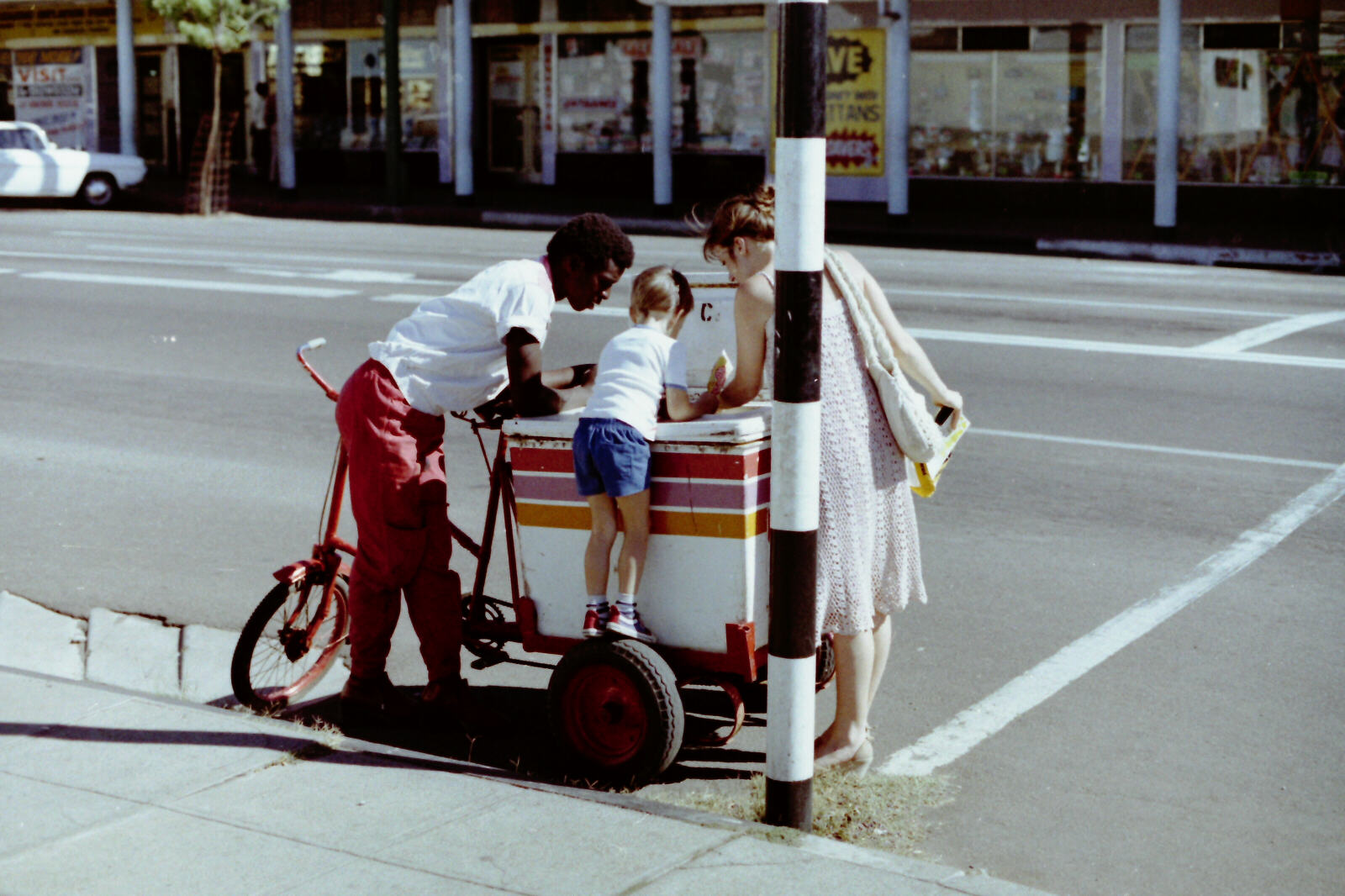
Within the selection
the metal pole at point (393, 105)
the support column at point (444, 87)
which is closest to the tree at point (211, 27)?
the metal pole at point (393, 105)

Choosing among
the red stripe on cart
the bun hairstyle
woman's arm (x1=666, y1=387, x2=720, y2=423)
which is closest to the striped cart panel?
the red stripe on cart

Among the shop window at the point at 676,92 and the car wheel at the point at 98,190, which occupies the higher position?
the shop window at the point at 676,92

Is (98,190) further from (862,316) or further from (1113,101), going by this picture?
(862,316)

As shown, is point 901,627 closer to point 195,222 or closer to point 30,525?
point 30,525

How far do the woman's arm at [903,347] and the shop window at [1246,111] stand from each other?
20.7 metres

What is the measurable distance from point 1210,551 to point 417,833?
13.9 feet

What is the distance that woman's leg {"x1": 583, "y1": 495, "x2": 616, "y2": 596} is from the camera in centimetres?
452

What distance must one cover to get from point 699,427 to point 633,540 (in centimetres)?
38

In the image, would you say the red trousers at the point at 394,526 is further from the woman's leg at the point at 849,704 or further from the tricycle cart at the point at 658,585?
the woman's leg at the point at 849,704

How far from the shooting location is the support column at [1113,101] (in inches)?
979

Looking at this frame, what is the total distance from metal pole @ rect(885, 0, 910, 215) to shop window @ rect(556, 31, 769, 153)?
9.03 ft

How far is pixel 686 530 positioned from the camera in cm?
449

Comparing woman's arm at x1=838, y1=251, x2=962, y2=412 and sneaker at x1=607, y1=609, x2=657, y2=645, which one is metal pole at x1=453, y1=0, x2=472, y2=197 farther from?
sneaker at x1=607, y1=609, x2=657, y2=645

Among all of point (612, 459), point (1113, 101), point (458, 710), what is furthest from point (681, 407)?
point (1113, 101)
